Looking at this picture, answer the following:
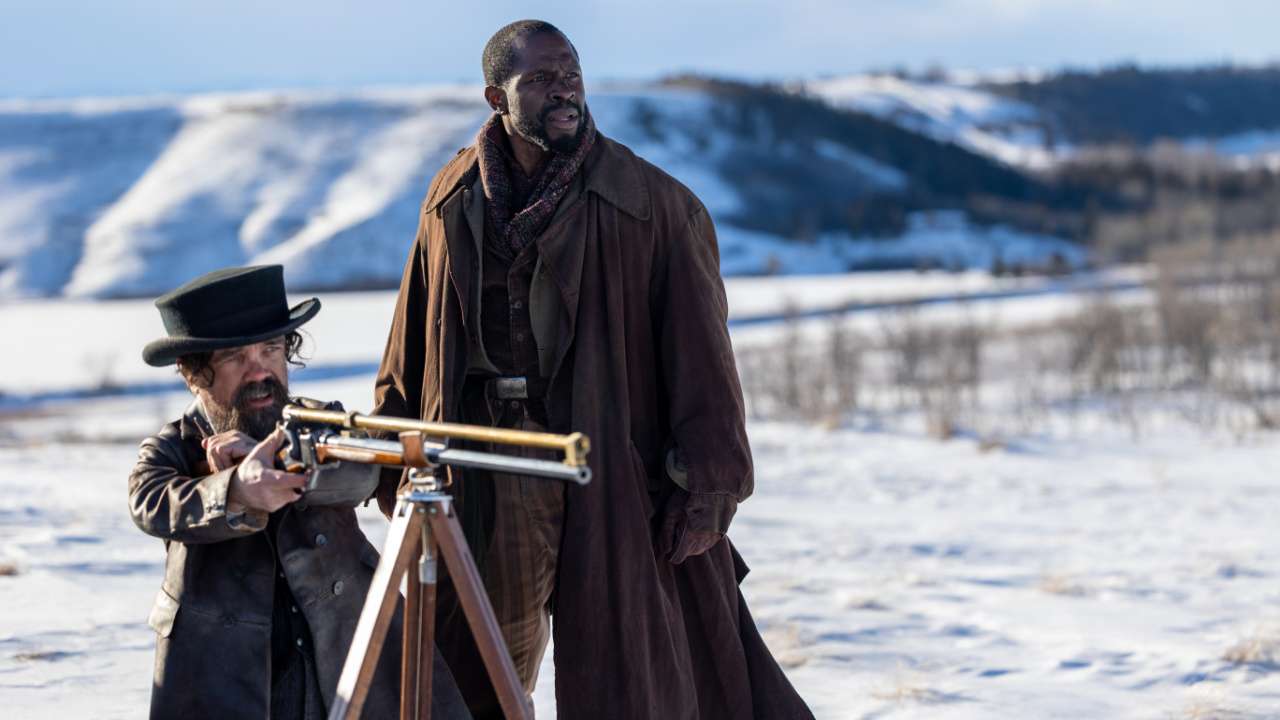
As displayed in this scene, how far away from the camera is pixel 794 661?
406 cm

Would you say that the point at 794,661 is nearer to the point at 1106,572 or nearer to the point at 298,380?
the point at 1106,572

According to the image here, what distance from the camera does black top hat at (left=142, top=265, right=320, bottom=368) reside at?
2201mm

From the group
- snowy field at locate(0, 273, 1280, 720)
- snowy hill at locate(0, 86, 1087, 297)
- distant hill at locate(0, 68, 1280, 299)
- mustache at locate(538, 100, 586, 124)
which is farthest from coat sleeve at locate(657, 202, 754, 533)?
distant hill at locate(0, 68, 1280, 299)

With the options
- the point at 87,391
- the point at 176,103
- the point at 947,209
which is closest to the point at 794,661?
the point at 87,391

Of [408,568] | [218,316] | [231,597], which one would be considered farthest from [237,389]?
[408,568]

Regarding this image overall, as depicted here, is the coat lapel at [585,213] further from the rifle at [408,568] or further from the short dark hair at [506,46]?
the rifle at [408,568]

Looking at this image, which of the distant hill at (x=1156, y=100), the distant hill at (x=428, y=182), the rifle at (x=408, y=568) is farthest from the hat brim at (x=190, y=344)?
the distant hill at (x=1156, y=100)

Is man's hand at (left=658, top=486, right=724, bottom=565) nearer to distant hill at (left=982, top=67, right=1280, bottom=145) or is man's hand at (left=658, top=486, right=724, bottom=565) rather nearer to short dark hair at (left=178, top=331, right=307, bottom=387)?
short dark hair at (left=178, top=331, right=307, bottom=387)

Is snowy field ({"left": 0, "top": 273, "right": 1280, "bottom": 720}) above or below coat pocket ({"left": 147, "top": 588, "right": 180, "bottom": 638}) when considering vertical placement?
below

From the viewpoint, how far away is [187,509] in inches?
81.5

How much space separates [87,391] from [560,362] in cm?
1579

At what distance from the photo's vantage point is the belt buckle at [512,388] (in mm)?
2572

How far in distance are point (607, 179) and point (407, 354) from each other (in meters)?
0.66

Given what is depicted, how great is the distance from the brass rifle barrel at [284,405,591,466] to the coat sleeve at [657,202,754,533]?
2.67ft
